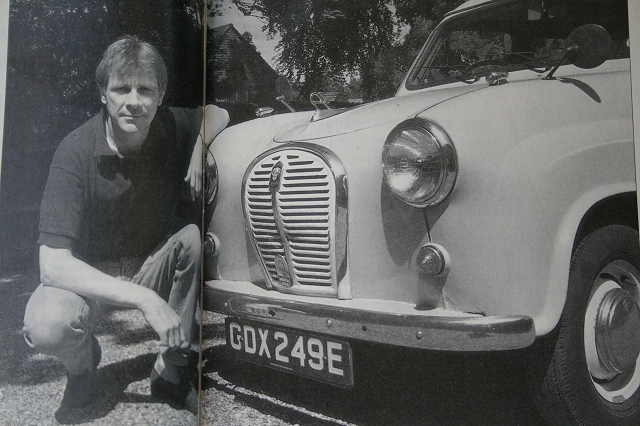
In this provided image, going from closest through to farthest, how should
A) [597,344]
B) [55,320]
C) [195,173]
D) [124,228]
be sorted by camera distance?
1. [597,344]
2. [55,320]
3. [124,228]
4. [195,173]

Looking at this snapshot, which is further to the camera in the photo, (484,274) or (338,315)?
(338,315)

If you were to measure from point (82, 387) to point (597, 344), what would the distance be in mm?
1802

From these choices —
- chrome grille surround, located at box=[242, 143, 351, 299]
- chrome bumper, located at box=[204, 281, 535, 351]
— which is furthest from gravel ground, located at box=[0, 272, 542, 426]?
chrome grille surround, located at box=[242, 143, 351, 299]

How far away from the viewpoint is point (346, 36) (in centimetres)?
216

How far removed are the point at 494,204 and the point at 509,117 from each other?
0.93 feet

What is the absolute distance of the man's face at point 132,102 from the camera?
226cm

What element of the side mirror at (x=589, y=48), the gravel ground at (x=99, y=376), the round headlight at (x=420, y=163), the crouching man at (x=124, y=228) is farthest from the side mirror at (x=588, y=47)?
the gravel ground at (x=99, y=376)

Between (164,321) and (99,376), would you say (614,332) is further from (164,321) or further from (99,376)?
(99,376)

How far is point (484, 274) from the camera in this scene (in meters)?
1.68

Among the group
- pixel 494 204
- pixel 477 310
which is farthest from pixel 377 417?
pixel 494 204

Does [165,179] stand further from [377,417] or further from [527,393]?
[527,393]


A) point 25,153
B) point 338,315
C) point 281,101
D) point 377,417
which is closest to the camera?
point 338,315

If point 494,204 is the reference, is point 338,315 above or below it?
below

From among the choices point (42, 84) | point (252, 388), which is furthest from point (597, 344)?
point (42, 84)
